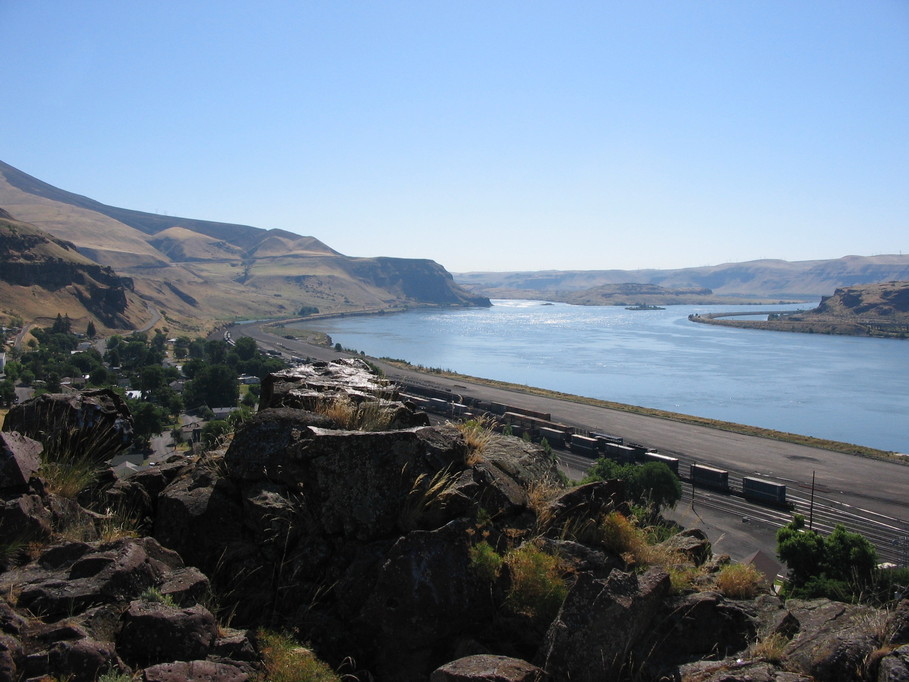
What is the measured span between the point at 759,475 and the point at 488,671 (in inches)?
1626

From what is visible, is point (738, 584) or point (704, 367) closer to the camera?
point (738, 584)

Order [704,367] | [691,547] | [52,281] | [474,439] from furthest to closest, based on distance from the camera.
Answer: [52,281] < [704,367] < [474,439] < [691,547]

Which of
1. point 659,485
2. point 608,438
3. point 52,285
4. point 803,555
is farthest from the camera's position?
point 52,285

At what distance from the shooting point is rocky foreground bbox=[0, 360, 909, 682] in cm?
404

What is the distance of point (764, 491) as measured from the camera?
3381 centimetres

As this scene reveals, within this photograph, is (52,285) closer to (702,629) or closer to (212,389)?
(212,389)

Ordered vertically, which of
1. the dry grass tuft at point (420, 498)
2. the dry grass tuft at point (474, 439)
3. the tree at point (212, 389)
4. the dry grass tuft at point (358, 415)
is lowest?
the tree at point (212, 389)

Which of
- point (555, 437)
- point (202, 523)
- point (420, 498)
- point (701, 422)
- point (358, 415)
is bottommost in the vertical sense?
point (701, 422)

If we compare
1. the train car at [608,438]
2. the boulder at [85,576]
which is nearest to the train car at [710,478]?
the train car at [608,438]

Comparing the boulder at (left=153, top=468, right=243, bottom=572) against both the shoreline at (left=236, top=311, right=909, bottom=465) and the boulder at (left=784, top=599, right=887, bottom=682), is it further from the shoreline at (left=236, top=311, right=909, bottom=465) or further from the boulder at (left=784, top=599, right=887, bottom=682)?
the shoreline at (left=236, top=311, right=909, bottom=465)

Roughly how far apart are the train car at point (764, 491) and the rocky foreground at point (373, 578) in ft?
103

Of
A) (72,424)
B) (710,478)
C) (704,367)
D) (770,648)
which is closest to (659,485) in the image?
(710,478)

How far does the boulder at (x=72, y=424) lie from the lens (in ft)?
22.0

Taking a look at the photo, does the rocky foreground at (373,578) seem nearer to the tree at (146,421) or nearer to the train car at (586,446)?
the tree at (146,421)
